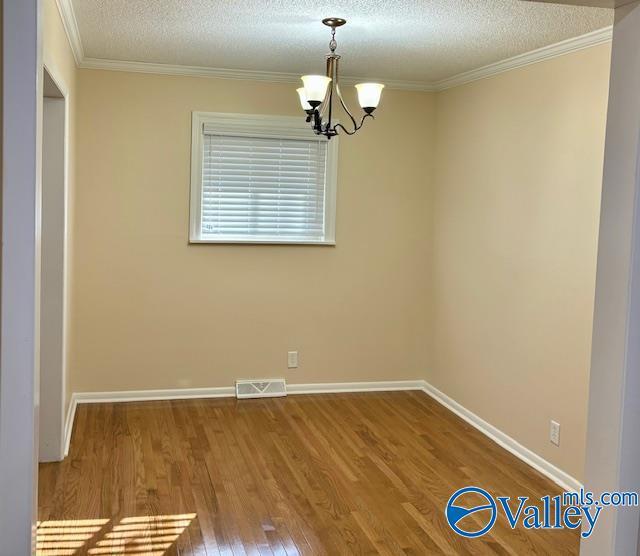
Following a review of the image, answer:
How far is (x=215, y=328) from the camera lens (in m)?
5.39

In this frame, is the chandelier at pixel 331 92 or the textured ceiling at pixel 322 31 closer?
the textured ceiling at pixel 322 31

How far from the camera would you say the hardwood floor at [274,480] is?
10.3 ft

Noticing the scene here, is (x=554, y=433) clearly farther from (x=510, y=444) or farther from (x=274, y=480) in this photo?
(x=274, y=480)

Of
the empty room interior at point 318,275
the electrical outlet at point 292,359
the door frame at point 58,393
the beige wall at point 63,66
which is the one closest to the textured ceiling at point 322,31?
the empty room interior at point 318,275

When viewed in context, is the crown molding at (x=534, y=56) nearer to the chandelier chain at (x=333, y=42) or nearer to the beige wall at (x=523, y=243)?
the beige wall at (x=523, y=243)

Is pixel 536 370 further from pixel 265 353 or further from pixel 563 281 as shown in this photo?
pixel 265 353

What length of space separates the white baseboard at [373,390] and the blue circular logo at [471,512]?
0.52m

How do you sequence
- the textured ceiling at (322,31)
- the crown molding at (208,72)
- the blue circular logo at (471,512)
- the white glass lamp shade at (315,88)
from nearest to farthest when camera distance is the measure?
the blue circular logo at (471,512)
the textured ceiling at (322,31)
the white glass lamp shade at (315,88)
the crown molding at (208,72)

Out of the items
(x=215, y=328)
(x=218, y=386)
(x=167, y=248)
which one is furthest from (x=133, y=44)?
(x=218, y=386)

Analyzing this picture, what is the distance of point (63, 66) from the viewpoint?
3859mm

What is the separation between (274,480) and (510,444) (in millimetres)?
1557

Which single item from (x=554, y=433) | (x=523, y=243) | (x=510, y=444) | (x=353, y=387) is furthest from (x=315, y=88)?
(x=353, y=387)

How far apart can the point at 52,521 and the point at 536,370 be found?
2.73 meters

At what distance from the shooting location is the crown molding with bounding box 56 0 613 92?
12.4ft
